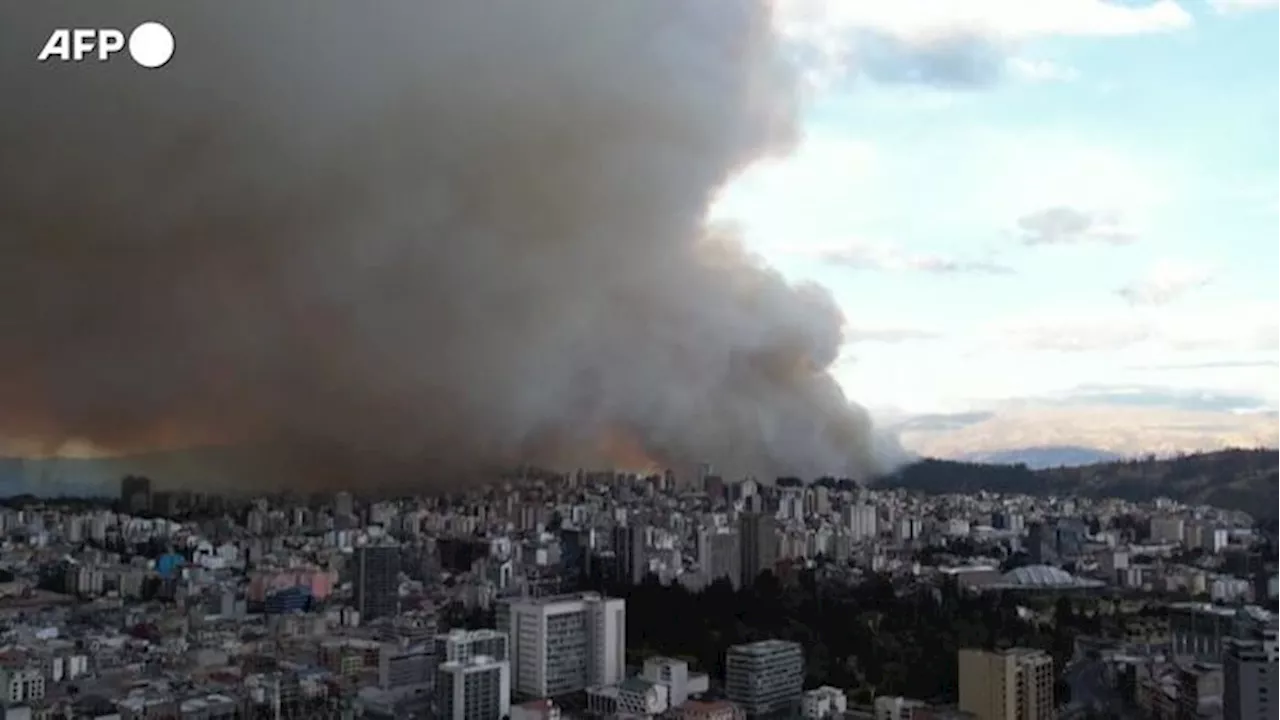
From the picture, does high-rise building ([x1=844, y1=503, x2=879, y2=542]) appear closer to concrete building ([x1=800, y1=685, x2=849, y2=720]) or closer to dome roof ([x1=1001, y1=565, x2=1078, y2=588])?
dome roof ([x1=1001, y1=565, x2=1078, y2=588])

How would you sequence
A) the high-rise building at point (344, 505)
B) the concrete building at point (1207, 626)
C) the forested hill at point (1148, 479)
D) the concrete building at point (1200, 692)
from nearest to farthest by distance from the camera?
the concrete building at point (1200, 692)
the concrete building at point (1207, 626)
the forested hill at point (1148, 479)
the high-rise building at point (344, 505)

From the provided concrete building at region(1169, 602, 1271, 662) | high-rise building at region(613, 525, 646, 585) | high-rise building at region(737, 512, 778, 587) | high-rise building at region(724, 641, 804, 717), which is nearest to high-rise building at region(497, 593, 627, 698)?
high-rise building at region(724, 641, 804, 717)

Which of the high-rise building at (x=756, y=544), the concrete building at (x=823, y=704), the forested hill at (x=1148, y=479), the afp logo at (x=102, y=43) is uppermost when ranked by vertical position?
the afp logo at (x=102, y=43)

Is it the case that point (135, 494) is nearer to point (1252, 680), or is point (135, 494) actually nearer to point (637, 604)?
point (637, 604)

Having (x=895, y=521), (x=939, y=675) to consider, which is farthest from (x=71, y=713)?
(x=895, y=521)

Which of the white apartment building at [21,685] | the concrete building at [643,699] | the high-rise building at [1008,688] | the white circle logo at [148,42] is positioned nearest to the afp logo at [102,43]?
the white circle logo at [148,42]

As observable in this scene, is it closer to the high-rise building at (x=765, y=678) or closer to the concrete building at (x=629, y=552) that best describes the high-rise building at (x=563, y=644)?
the high-rise building at (x=765, y=678)

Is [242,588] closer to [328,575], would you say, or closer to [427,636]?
[328,575]
